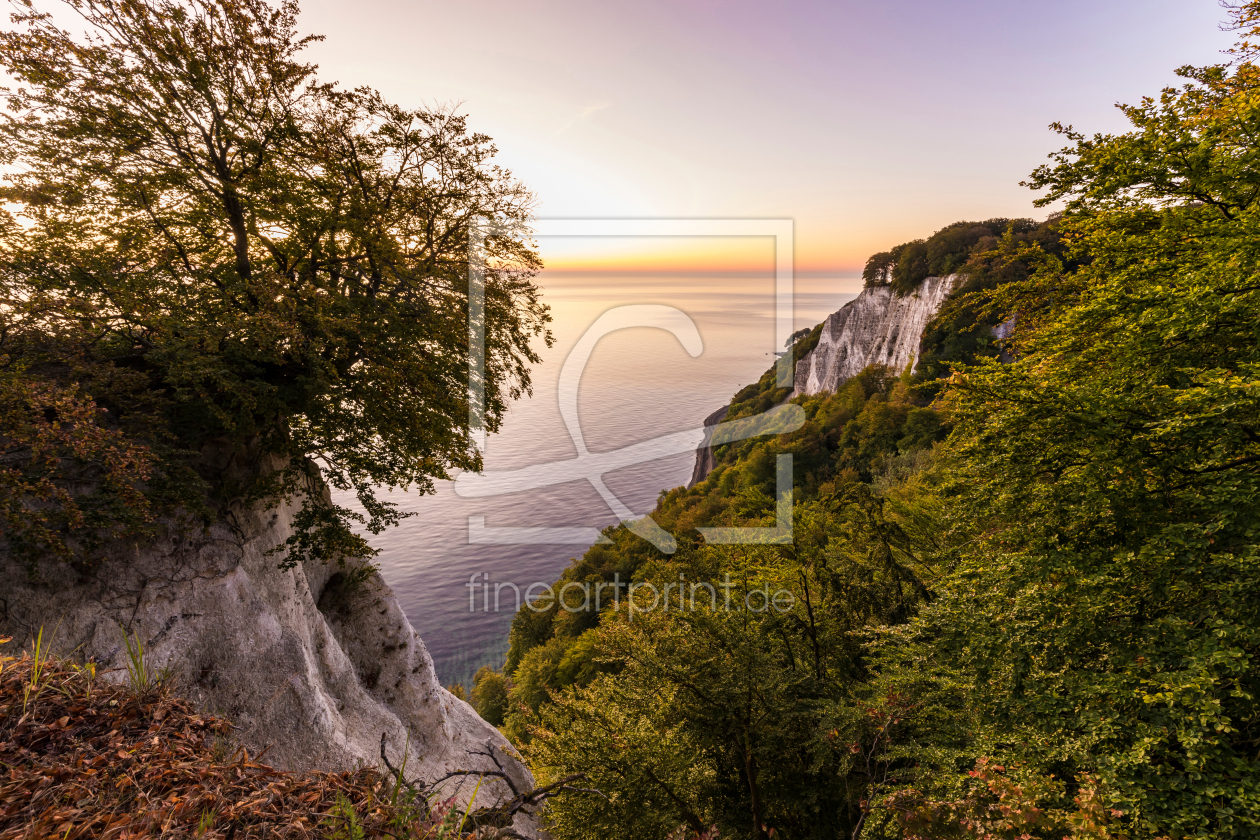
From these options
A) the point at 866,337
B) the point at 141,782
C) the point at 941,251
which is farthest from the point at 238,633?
the point at 866,337

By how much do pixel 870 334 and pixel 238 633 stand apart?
75.8 m

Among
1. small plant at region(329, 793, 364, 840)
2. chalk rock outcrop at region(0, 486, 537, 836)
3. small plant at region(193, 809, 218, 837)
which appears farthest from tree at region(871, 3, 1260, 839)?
chalk rock outcrop at region(0, 486, 537, 836)

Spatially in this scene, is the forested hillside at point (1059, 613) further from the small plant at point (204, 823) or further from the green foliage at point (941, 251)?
the green foliage at point (941, 251)

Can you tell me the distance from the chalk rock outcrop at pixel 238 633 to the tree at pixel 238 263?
3.03 ft

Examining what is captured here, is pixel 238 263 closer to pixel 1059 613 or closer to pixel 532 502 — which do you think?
pixel 1059 613

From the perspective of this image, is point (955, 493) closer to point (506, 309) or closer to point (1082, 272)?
point (1082, 272)

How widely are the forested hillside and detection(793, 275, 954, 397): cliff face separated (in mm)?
50210

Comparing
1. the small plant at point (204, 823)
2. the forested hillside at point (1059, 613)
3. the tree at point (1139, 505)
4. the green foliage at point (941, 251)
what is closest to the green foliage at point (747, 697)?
the forested hillside at point (1059, 613)

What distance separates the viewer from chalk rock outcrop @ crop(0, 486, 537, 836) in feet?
22.1

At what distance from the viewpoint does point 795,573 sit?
13.5m

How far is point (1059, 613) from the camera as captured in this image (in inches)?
285

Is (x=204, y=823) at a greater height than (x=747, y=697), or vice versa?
(x=204, y=823)

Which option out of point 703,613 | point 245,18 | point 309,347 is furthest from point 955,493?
point 245,18

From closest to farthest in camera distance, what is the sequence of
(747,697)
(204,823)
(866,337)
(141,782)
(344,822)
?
(204,823) < (344,822) < (141,782) < (747,697) < (866,337)
